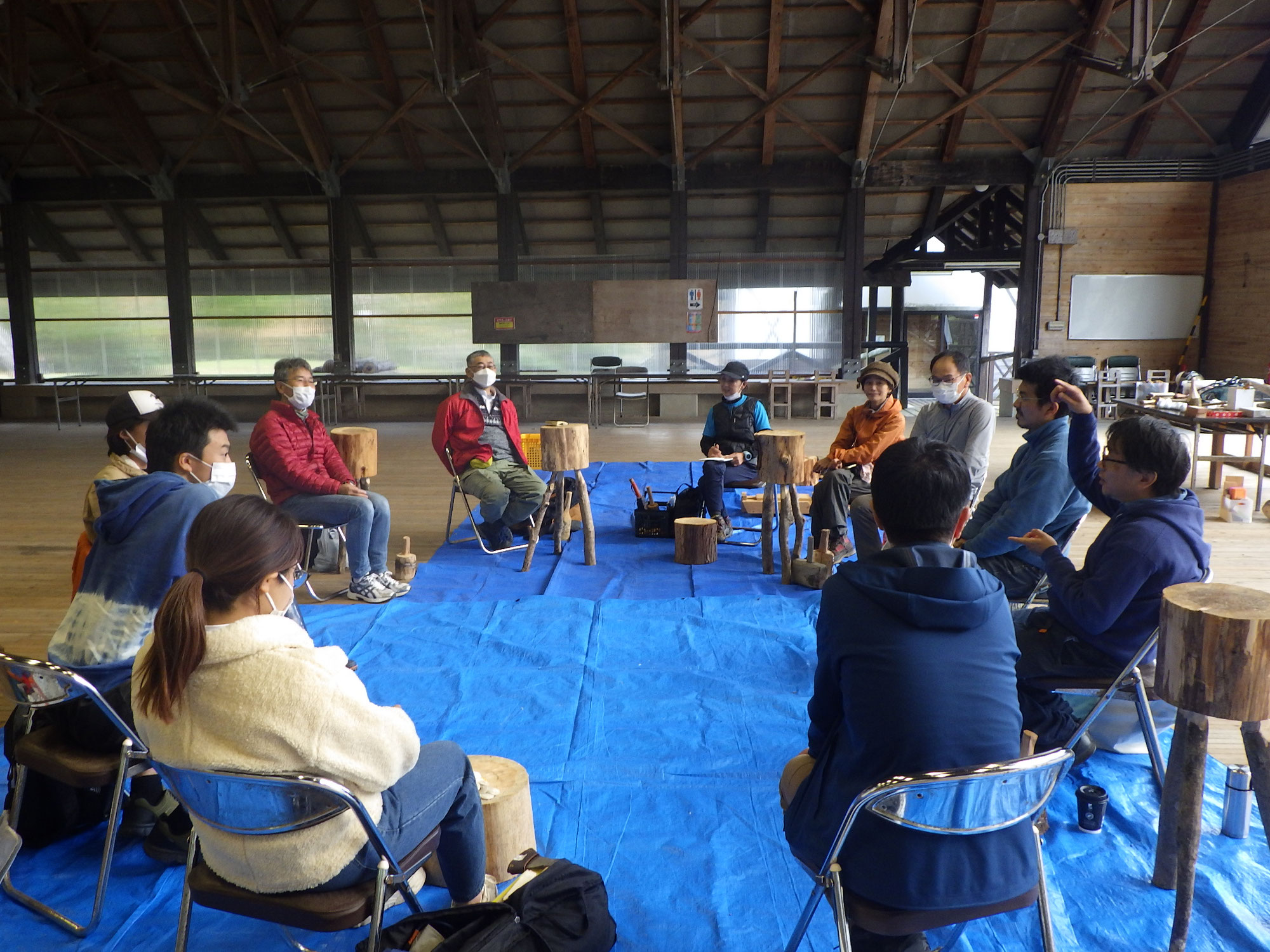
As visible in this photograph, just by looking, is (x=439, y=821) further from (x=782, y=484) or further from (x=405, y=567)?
(x=782, y=484)

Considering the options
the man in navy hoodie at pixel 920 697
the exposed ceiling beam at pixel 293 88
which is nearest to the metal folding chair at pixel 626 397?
the exposed ceiling beam at pixel 293 88

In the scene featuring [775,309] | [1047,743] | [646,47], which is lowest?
[1047,743]

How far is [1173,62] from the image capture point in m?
10.4

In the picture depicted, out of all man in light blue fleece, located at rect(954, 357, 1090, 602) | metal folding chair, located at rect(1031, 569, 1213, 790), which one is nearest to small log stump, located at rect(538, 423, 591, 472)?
man in light blue fleece, located at rect(954, 357, 1090, 602)

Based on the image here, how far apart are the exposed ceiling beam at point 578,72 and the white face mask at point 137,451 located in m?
9.01

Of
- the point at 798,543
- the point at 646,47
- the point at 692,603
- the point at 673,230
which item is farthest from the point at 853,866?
the point at 673,230

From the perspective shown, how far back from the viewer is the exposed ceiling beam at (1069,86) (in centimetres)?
955

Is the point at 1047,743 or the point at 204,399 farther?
the point at 204,399

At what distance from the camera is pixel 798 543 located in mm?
4781

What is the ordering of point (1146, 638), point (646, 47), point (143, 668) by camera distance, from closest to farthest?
point (143, 668) < point (1146, 638) < point (646, 47)

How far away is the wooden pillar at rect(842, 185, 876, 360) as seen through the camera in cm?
1203

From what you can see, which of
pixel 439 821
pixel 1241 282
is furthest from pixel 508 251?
pixel 439 821

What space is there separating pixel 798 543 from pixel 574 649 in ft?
5.66

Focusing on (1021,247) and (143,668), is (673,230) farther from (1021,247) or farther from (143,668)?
(143,668)
